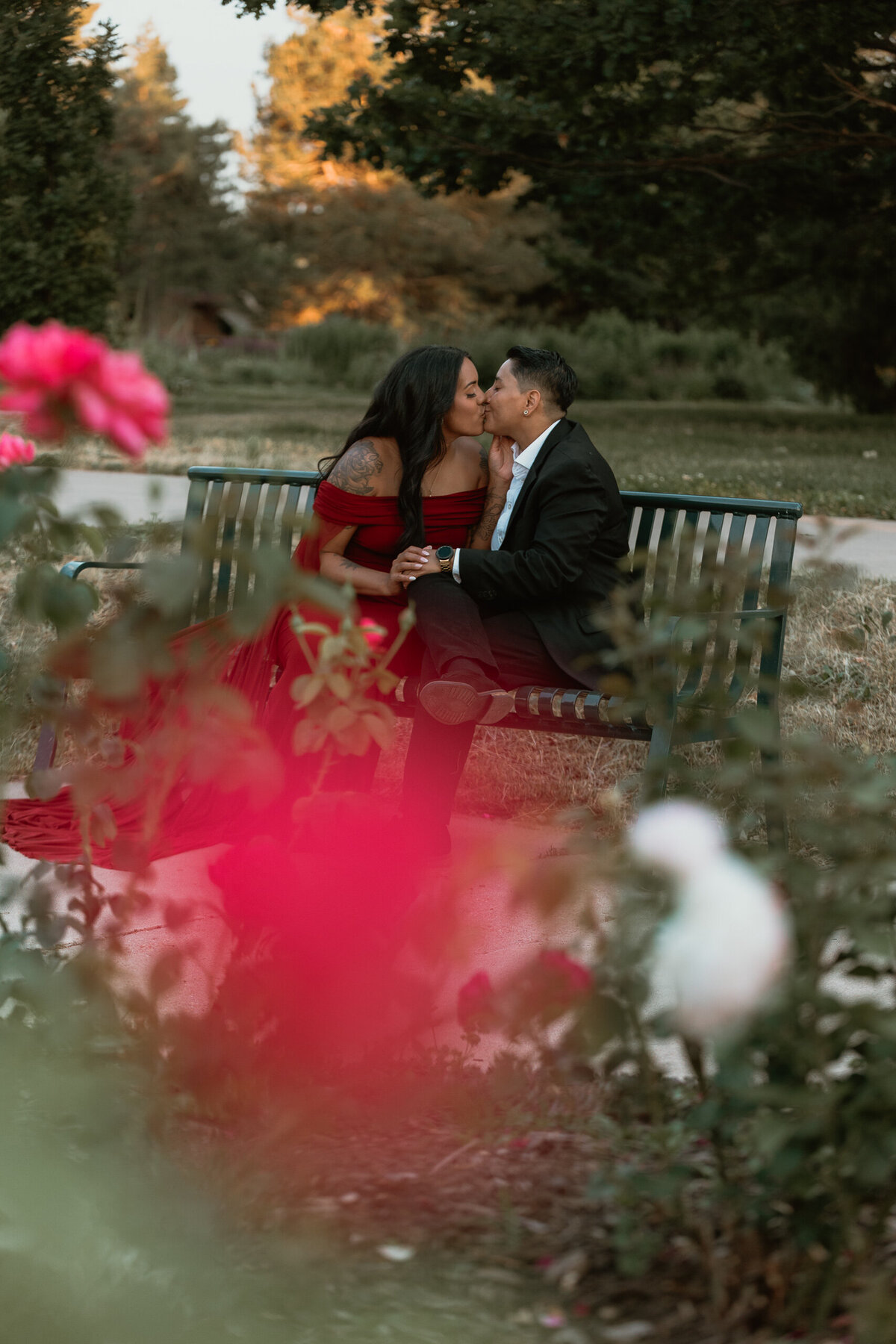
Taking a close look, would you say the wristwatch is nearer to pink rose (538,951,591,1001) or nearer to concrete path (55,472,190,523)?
pink rose (538,951,591,1001)

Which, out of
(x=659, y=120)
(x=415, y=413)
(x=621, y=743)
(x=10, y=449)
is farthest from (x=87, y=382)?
(x=659, y=120)

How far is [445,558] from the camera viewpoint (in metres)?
3.88

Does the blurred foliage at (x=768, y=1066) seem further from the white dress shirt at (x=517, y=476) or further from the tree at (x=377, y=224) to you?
the tree at (x=377, y=224)

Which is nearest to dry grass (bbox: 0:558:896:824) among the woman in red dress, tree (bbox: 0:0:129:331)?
the woman in red dress

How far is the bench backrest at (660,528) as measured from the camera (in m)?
3.53

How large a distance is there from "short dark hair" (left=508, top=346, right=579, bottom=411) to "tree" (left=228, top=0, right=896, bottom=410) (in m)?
8.49

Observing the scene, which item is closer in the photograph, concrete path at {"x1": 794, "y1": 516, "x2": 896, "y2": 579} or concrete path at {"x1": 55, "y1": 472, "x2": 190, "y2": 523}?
concrete path at {"x1": 794, "y1": 516, "x2": 896, "y2": 579}

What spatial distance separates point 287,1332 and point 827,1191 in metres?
0.64

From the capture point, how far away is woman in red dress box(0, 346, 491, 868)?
3984mm

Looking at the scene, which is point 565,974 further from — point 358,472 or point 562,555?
point 358,472

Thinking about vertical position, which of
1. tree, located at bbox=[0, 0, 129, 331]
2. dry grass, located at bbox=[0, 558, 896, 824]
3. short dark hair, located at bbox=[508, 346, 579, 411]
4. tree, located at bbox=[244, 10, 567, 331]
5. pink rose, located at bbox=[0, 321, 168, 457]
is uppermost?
tree, located at bbox=[244, 10, 567, 331]

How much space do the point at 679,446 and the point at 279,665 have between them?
11842 millimetres

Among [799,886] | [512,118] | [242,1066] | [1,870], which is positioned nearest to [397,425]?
[1,870]

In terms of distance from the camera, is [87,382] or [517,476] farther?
[517,476]
